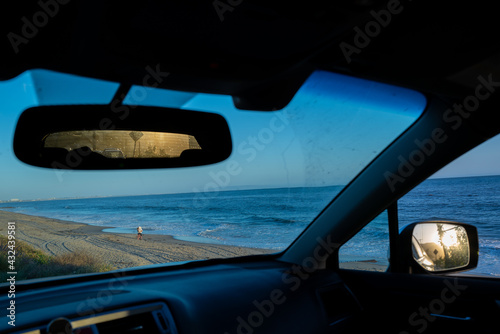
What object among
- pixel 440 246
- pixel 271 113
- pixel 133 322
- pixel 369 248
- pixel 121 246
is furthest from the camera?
pixel 121 246

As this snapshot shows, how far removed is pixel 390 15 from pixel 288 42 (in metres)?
0.52

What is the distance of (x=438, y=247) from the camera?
8.43 feet

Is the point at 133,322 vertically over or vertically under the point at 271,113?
under

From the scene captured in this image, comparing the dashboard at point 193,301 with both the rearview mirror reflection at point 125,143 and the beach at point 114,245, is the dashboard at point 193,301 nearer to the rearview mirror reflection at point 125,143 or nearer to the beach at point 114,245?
the beach at point 114,245

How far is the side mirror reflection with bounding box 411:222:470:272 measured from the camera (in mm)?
2502

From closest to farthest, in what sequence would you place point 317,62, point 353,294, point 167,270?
point 317,62, point 167,270, point 353,294

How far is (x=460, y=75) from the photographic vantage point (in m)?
2.30

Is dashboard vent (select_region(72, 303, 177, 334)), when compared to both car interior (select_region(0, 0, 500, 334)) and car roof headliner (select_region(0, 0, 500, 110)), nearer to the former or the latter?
car interior (select_region(0, 0, 500, 334))

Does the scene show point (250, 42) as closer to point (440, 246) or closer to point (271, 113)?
point (271, 113)

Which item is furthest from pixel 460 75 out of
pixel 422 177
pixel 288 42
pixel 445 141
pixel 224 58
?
pixel 224 58

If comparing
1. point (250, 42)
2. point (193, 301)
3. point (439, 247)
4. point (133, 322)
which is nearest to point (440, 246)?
point (439, 247)

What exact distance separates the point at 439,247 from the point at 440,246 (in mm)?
10

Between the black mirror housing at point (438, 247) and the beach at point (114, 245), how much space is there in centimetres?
127

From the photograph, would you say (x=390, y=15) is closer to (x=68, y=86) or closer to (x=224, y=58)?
(x=224, y=58)
